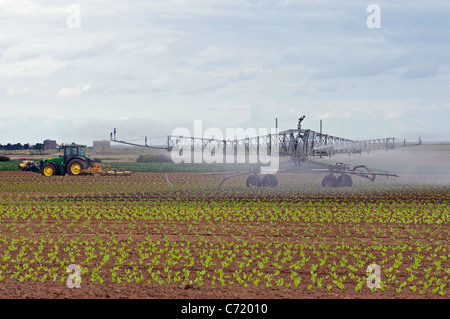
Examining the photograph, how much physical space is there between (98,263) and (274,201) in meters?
14.6

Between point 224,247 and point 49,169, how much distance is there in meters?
30.3

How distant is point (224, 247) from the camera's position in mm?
14273

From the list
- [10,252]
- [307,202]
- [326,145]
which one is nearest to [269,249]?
[10,252]

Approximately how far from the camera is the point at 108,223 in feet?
61.4

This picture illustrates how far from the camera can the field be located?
34.5 ft

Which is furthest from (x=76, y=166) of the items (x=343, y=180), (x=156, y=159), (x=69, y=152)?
(x=156, y=159)

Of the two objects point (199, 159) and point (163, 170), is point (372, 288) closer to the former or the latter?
point (199, 159)

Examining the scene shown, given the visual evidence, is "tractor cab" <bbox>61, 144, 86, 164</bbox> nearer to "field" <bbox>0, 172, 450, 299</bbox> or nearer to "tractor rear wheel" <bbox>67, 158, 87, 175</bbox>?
"tractor rear wheel" <bbox>67, 158, 87, 175</bbox>

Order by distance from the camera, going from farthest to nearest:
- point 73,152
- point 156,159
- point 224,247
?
point 156,159 → point 73,152 → point 224,247

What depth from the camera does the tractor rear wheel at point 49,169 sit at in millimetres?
40594

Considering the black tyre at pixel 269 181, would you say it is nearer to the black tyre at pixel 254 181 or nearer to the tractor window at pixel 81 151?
the black tyre at pixel 254 181
